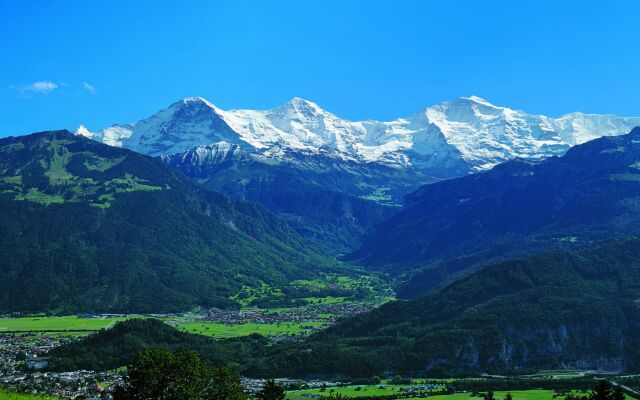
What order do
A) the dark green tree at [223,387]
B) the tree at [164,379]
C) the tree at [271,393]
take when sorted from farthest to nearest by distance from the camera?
the dark green tree at [223,387]
the tree at [271,393]
the tree at [164,379]

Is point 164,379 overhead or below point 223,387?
overhead

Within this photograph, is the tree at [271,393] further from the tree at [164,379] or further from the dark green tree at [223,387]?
the tree at [164,379]

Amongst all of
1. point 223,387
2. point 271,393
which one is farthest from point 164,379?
point 271,393

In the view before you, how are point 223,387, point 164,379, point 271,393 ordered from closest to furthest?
1. point 164,379
2. point 271,393
3. point 223,387

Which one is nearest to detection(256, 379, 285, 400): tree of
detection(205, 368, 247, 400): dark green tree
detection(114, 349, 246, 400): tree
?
detection(205, 368, 247, 400): dark green tree

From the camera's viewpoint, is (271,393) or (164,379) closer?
(164,379)

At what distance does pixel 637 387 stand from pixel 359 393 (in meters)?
78.4

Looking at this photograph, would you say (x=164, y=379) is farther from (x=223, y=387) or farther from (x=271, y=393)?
(x=271, y=393)

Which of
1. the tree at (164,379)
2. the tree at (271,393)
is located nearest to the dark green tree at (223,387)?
the tree at (164,379)

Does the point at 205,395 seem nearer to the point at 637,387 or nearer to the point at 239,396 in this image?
the point at 239,396

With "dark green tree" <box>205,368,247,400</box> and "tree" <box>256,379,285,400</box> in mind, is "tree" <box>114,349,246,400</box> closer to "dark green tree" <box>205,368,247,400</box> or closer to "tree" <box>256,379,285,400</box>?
"dark green tree" <box>205,368,247,400</box>

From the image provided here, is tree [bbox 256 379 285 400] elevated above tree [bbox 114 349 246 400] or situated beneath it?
situated beneath

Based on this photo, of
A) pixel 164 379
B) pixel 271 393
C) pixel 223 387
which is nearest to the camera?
pixel 164 379

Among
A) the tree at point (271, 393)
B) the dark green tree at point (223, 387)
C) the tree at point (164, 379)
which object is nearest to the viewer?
the tree at point (164, 379)
